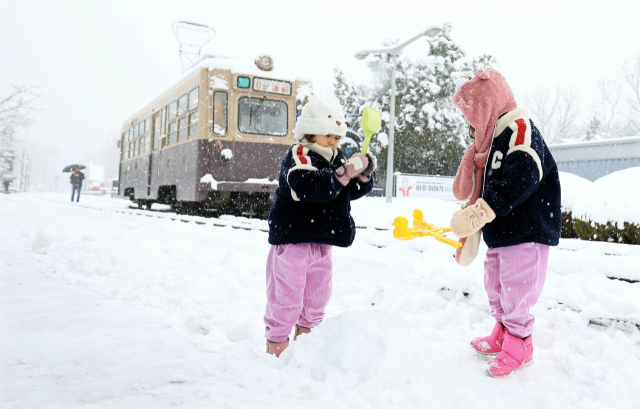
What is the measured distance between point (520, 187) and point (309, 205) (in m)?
1.03

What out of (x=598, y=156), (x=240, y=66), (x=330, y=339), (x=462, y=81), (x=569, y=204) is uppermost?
(x=240, y=66)

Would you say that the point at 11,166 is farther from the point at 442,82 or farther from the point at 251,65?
the point at 251,65

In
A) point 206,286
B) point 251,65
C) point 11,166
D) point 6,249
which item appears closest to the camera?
point 206,286

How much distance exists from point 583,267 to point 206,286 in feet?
9.91

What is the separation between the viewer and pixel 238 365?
2.08 m

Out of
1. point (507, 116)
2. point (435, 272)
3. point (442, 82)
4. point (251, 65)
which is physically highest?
point (442, 82)

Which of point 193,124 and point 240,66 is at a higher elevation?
point 240,66

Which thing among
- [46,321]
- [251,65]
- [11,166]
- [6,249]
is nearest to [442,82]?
[251,65]

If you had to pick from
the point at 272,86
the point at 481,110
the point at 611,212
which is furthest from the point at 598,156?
the point at 481,110

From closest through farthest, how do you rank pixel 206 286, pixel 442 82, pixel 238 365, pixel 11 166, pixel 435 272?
pixel 238 365, pixel 435 272, pixel 206 286, pixel 442 82, pixel 11 166

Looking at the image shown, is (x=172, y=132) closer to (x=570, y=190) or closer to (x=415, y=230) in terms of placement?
(x=570, y=190)

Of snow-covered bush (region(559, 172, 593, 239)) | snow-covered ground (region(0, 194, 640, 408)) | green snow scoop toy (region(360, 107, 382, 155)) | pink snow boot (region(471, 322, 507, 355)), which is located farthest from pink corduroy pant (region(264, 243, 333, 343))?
snow-covered bush (region(559, 172, 593, 239))

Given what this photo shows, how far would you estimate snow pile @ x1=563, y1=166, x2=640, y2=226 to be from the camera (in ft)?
20.4

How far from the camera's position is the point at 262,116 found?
9.26m
